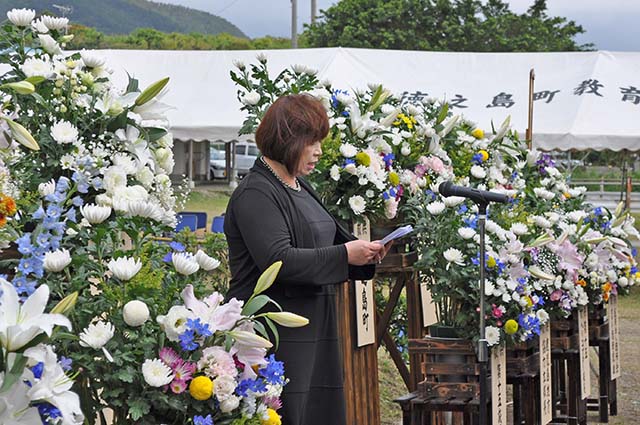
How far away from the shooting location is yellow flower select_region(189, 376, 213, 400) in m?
2.00

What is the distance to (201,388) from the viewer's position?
2004 millimetres

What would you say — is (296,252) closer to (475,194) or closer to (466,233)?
(475,194)

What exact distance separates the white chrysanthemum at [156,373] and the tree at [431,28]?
24.6m

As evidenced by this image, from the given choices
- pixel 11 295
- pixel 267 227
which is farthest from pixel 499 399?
pixel 11 295

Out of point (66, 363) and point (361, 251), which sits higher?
point (361, 251)

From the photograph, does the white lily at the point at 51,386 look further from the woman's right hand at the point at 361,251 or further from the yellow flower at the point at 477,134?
the yellow flower at the point at 477,134

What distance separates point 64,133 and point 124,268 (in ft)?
2.49

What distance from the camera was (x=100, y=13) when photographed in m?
124

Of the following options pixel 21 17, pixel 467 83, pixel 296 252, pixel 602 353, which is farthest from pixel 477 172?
pixel 467 83

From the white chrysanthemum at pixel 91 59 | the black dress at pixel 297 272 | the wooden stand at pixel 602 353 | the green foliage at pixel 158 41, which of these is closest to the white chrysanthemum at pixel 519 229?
the black dress at pixel 297 272

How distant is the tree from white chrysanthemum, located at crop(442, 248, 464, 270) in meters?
22.6

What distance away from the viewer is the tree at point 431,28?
2658cm

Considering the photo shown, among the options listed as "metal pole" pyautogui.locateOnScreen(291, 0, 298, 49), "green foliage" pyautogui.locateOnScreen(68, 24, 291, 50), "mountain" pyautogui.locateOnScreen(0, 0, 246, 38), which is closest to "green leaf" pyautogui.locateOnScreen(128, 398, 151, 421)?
"metal pole" pyautogui.locateOnScreen(291, 0, 298, 49)

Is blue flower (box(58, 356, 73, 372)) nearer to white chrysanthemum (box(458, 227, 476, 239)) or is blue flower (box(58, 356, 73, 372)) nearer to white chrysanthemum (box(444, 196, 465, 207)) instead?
white chrysanthemum (box(458, 227, 476, 239))
